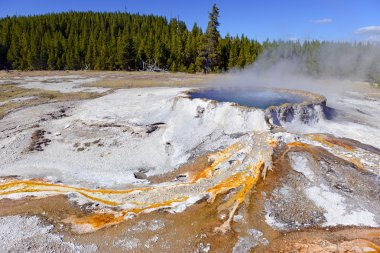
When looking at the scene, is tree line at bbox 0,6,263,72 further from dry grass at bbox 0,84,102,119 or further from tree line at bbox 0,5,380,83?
dry grass at bbox 0,84,102,119

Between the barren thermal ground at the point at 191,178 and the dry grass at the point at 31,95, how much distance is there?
2048 mm

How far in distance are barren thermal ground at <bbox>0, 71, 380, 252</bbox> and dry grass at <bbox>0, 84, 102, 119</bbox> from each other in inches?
80.6

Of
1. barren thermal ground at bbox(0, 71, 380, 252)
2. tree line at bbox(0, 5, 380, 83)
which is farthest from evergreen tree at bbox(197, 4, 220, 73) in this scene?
barren thermal ground at bbox(0, 71, 380, 252)

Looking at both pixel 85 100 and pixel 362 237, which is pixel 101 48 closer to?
pixel 85 100

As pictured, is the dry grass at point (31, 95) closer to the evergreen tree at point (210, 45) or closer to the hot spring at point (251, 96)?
the hot spring at point (251, 96)

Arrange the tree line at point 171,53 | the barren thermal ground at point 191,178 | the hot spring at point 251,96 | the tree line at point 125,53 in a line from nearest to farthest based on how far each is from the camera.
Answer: the barren thermal ground at point 191,178 < the hot spring at point 251,96 < the tree line at point 171,53 < the tree line at point 125,53

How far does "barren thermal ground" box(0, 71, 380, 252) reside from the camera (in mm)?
7887

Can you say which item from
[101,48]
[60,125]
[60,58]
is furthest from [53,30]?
[60,125]

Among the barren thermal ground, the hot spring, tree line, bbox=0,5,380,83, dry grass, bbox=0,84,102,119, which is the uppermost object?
tree line, bbox=0,5,380,83

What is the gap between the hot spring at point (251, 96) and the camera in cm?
1835

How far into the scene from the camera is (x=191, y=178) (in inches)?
444

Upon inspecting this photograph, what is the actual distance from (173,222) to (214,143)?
5.83 m

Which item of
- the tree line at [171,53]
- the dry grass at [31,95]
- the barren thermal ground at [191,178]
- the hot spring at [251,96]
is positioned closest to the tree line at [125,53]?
the tree line at [171,53]

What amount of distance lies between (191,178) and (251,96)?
33.8ft
